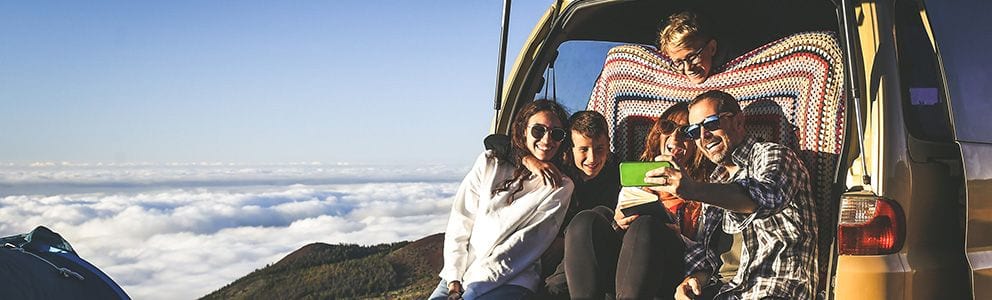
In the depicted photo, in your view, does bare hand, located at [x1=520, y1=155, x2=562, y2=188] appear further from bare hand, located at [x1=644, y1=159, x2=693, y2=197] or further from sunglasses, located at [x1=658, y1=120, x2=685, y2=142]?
bare hand, located at [x1=644, y1=159, x2=693, y2=197]

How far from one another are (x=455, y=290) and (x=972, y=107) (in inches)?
79.6

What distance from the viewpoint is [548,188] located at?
4.25m

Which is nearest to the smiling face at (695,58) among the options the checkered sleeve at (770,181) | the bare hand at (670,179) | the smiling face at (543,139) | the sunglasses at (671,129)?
the sunglasses at (671,129)

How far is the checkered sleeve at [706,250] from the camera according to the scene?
398 cm

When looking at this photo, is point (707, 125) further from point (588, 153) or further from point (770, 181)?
point (588, 153)

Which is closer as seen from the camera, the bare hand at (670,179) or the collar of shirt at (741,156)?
the bare hand at (670,179)

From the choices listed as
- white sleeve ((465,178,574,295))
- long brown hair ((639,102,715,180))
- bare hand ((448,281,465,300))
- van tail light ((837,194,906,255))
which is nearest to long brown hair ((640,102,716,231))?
long brown hair ((639,102,715,180))

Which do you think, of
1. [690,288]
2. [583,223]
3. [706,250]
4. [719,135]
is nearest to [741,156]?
[719,135]

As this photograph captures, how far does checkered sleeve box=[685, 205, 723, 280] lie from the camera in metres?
3.98

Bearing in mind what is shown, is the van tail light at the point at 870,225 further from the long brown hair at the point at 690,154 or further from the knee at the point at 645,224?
the long brown hair at the point at 690,154

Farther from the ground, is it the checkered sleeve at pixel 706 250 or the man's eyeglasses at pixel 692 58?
the man's eyeglasses at pixel 692 58

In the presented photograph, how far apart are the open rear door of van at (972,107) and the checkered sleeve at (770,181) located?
565 millimetres

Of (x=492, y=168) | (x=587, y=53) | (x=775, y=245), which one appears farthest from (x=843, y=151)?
(x=587, y=53)

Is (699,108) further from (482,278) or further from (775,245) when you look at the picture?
(482,278)
